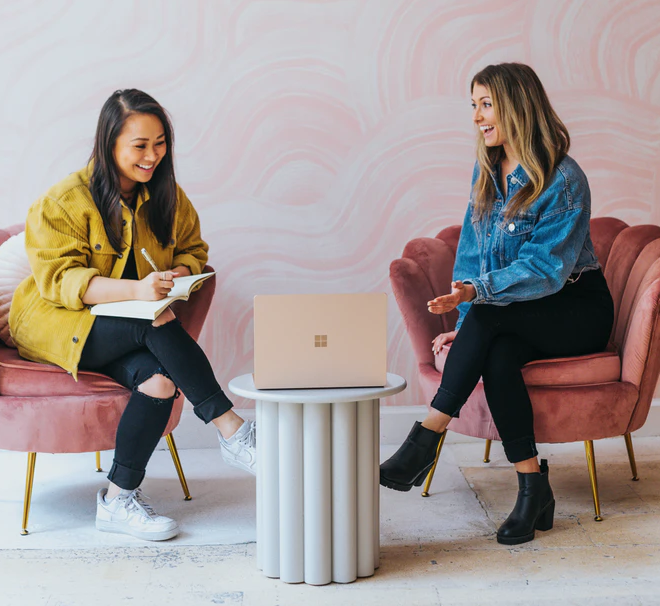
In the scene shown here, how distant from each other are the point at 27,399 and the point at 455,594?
1.21 metres

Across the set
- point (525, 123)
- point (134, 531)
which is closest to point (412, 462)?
point (134, 531)

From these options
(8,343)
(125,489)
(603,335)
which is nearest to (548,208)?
(603,335)

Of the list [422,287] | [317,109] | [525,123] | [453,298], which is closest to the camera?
[453,298]

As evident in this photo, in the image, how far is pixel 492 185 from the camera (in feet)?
8.00

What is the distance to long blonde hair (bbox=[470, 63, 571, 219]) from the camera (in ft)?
7.54

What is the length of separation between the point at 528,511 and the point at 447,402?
13.9 inches

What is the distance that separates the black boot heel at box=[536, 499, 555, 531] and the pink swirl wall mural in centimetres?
99

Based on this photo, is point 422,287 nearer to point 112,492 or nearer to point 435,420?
point 435,420

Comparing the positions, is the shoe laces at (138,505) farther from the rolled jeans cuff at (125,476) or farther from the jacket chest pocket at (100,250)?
the jacket chest pocket at (100,250)

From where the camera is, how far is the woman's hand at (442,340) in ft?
8.07

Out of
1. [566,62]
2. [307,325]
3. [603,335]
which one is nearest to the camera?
[307,325]

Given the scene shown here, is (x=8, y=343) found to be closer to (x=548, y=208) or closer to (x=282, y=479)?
(x=282, y=479)

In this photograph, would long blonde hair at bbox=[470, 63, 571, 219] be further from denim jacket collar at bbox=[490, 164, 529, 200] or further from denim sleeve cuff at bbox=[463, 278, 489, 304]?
denim sleeve cuff at bbox=[463, 278, 489, 304]

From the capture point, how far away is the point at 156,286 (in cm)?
217
